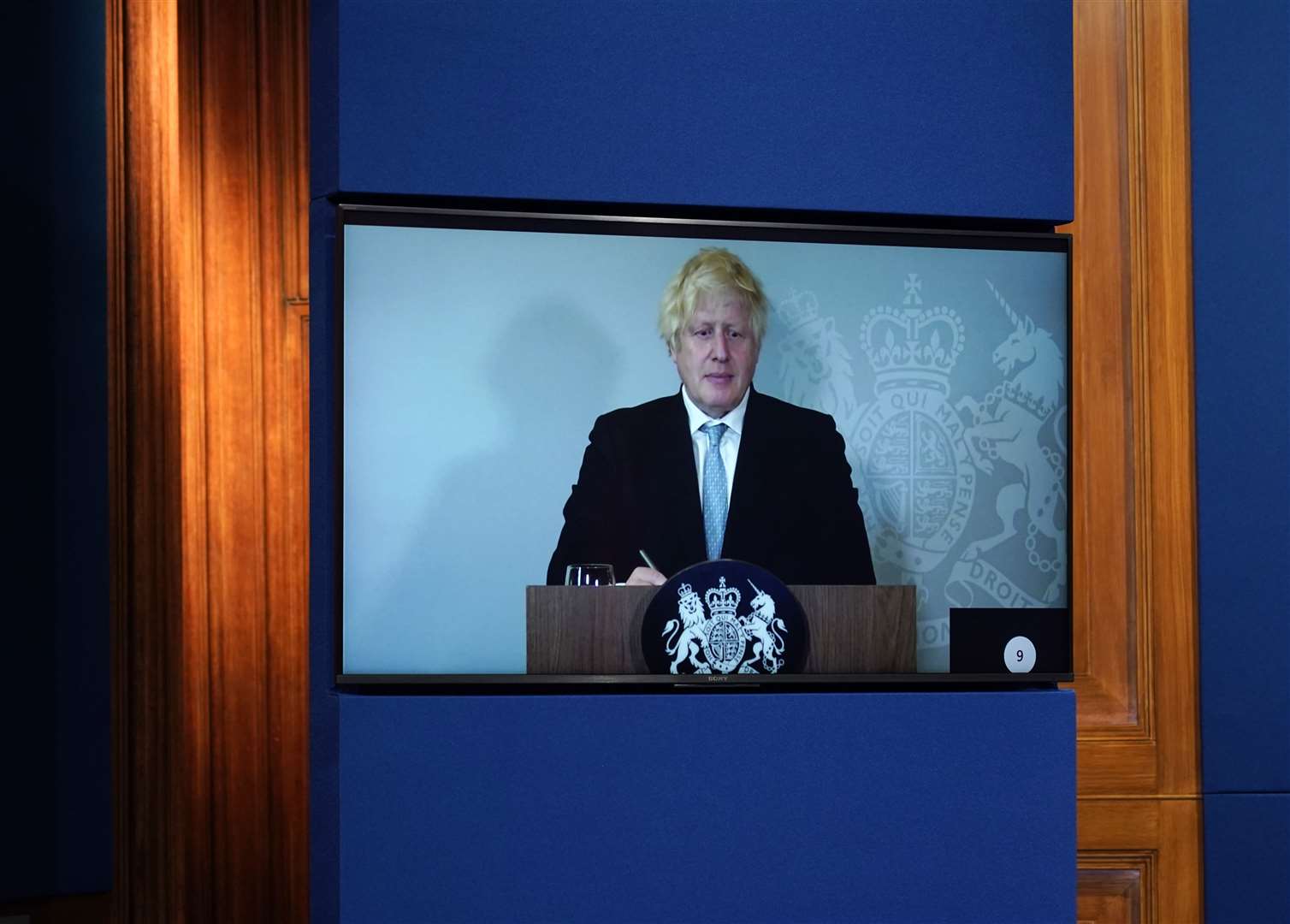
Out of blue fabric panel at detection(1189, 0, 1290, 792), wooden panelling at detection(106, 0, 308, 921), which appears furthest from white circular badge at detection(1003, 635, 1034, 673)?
wooden panelling at detection(106, 0, 308, 921)

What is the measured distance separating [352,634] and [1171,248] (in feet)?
6.52

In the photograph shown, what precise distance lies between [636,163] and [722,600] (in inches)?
27.3

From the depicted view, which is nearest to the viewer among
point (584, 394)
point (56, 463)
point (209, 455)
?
point (584, 394)

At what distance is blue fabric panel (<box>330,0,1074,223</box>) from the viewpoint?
1993mm

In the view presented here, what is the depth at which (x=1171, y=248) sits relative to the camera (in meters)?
2.87

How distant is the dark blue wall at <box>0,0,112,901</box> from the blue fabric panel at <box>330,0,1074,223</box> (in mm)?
855

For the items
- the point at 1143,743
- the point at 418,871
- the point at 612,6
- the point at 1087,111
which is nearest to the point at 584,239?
the point at 612,6

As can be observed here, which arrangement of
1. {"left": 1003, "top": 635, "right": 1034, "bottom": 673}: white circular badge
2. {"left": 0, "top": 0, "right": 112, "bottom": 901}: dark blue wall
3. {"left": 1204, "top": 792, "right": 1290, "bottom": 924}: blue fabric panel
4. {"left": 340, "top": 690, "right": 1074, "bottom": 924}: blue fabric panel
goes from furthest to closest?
{"left": 1204, "top": 792, "right": 1290, "bottom": 924}: blue fabric panel → {"left": 0, "top": 0, "right": 112, "bottom": 901}: dark blue wall → {"left": 1003, "top": 635, "right": 1034, "bottom": 673}: white circular badge → {"left": 340, "top": 690, "right": 1074, "bottom": 924}: blue fabric panel

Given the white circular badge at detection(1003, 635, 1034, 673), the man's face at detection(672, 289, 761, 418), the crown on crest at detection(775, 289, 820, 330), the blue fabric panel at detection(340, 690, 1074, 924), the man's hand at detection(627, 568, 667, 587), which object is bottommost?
the blue fabric panel at detection(340, 690, 1074, 924)

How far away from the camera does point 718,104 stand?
6.73 ft

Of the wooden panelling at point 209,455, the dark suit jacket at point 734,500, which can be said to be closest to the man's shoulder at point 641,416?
the dark suit jacket at point 734,500

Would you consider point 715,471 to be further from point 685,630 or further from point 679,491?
point 685,630

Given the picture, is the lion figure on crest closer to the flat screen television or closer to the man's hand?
the man's hand

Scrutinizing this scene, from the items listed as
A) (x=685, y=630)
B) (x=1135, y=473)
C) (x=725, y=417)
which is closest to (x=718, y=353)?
(x=725, y=417)
